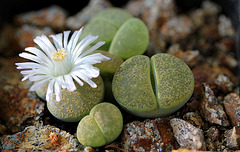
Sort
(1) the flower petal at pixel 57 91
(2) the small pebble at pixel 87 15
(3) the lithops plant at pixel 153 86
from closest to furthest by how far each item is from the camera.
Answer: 1. (1) the flower petal at pixel 57 91
2. (3) the lithops plant at pixel 153 86
3. (2) the small pebble at pixel 87 15

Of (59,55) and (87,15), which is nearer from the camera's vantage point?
(59,55)

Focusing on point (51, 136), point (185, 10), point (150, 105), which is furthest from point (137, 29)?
point (185, 10)

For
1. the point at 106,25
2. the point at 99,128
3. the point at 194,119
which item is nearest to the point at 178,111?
the point at 194,119

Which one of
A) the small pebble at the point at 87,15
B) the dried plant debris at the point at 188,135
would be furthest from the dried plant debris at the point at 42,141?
the small pebble at the point at 87,15

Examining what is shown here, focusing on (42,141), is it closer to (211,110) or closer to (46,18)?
(211,110)

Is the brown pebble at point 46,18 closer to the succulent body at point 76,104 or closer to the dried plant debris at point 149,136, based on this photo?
the succulent body at point 76,104

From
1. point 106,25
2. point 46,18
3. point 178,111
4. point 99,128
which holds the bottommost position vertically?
point 178,111

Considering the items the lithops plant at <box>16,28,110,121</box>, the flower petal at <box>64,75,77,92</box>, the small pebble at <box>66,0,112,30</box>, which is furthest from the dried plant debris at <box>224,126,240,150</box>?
the small pebble at <box>66,0,112,30</box>
